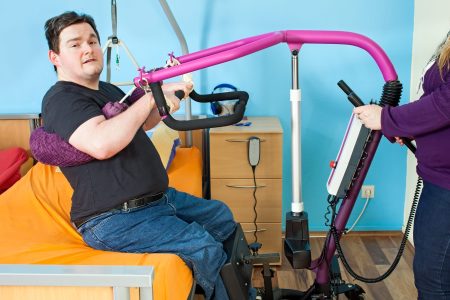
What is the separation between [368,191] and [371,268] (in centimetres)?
55

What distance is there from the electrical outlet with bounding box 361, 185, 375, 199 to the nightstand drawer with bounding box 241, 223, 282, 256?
2.11 ft

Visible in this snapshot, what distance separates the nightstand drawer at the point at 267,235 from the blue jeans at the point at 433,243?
1188 mm

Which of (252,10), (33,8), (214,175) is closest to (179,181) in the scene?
(214,175)

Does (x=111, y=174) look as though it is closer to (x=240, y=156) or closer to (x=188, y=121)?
(x=188, y=121)

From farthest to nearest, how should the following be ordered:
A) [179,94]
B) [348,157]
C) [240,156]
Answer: [240,156] → [348,157] → [179,94]

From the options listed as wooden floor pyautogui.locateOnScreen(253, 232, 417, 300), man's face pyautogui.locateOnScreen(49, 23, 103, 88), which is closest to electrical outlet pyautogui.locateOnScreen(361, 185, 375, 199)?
wooden floor pyautogui.locateOnScreen(253, 232, 417, 300)

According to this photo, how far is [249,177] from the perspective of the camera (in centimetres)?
284

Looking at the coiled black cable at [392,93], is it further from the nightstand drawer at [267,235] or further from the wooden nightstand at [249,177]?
the nightstand drawer at [267,235]

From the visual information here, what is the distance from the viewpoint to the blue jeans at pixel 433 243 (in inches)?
64.9

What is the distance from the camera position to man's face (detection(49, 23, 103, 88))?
1.87 meters

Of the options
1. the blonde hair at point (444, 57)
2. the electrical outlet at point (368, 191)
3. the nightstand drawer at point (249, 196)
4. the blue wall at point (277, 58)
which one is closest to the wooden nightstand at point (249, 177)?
the nightstand drawer at point (249, 196)

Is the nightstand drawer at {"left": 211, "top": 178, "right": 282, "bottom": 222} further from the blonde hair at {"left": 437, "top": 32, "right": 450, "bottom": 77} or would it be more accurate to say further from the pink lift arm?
the blonde hair at {"left": 437, "top": 32, "right": 450, "bottom": 77}

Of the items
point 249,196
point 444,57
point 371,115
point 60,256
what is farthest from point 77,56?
point 249,196

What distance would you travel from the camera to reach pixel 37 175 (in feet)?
8.61
